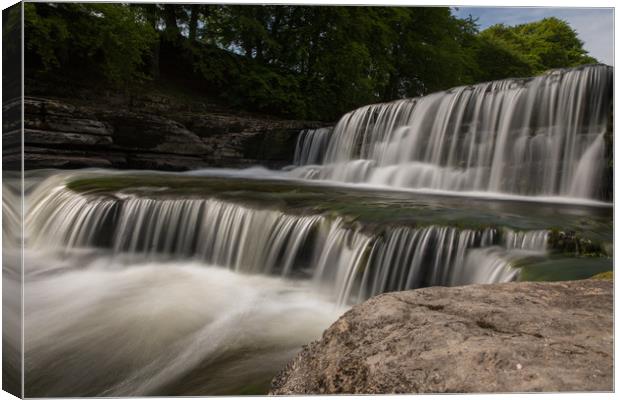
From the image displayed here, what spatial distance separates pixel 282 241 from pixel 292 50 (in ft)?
5.52

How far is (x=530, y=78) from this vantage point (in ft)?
13.1

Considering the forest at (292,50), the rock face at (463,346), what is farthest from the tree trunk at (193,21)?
the rock face at (463,346)

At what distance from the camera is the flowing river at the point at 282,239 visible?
7.51ft

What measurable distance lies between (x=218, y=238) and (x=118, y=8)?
1644 mm

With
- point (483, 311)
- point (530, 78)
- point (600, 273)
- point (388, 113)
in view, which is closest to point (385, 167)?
point (388, 113)

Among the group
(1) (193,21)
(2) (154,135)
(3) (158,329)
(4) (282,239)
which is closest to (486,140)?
(4) (282,239)

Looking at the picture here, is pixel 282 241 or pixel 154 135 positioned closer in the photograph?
pixel 282 241

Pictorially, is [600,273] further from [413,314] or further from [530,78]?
[530,78]

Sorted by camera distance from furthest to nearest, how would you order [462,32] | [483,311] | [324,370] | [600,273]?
[462,32]
[600,273]
[483,311]
[324,370]

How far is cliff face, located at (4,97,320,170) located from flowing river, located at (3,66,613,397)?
52 cm

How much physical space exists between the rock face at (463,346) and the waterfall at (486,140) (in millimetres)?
1539

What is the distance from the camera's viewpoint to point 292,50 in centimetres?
410

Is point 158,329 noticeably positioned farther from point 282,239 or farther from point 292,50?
point 292,50

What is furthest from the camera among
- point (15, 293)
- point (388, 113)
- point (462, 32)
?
point (388, 113)
